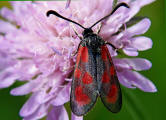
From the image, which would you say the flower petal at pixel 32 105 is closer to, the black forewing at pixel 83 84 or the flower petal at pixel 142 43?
the black forewing at pixel 83 84

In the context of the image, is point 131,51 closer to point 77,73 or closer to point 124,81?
point 124,81

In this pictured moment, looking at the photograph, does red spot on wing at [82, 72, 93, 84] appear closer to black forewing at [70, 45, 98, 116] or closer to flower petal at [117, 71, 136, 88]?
black forewing at [70, 45, 98, 116]

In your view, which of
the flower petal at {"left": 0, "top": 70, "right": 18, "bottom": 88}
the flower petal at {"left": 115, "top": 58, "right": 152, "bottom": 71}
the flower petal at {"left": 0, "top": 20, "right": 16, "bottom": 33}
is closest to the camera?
the flower petal at {"left": 115, "top": 58, "right": 152, "bottom": 71}

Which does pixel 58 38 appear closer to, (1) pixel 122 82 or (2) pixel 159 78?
(1) pixel 122 82

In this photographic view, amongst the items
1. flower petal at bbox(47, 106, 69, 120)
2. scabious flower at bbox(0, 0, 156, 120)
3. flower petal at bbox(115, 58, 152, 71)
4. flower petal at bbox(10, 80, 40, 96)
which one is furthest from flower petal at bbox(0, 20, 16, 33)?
flower petal at bbox(115, 58, 152, 71)

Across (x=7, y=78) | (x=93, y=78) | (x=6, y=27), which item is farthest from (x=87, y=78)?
(x=6, y=27)

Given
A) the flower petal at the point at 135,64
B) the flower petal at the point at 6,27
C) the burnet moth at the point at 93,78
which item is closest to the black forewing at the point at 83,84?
the burnet moth at the point at 93,78

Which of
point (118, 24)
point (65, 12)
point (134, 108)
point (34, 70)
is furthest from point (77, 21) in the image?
point (134, 108)
